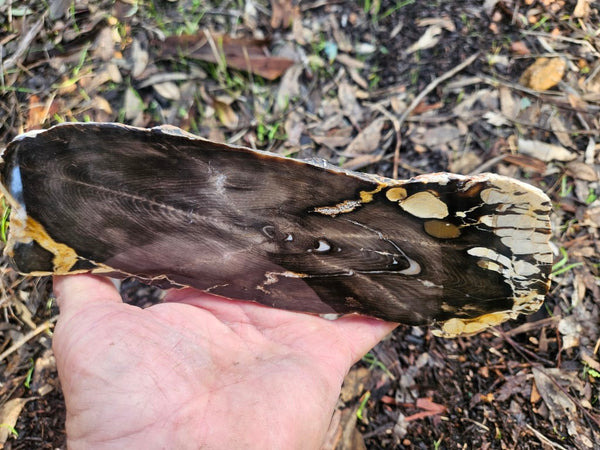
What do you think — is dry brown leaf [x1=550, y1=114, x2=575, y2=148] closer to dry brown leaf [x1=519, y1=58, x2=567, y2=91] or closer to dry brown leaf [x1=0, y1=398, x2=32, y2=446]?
dry brown leaf [x1=519, y1=58, x2=567, y2=91]

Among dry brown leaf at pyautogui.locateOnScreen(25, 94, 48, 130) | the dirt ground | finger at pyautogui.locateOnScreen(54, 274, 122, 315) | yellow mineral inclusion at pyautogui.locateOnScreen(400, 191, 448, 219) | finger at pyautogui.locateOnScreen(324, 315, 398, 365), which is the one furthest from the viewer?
dry brown leaf at pyautogui.locateOnScreen(25, 94, 48, 130)

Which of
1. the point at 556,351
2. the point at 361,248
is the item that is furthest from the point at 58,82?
the point at 556,351

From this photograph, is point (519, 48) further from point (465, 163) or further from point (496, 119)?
point (465, 163)

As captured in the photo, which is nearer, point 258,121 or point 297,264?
point 297,264

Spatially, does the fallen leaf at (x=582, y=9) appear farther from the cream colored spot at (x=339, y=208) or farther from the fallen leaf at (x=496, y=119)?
the cream colored spot at (x=339, y=208)

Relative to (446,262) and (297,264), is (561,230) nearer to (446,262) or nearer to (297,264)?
(446,262)

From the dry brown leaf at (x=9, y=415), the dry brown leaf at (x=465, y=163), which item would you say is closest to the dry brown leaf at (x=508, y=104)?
the dry brown leaf at (x=465, y=163)

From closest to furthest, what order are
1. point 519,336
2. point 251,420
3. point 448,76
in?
1. point 251,420
2. point 519,336
3. point 448,76

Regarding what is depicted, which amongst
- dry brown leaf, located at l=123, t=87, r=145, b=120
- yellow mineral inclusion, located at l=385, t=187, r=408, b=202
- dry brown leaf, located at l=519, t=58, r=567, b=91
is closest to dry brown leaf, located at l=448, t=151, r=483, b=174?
dry brown leaf, located at l=519, t=58, r=567, b=91
